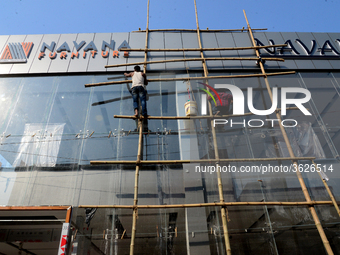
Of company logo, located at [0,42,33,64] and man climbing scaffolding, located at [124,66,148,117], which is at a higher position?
company logo, located at [0,42,33,64]

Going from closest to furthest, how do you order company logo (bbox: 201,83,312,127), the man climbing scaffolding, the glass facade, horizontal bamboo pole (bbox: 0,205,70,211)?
1. the glass facade
2. horizontal bamboo pole (bbox: 0,205,70,211)
3. the man climbing scaffolding
4. company logo (bbox: 201,83,312,127)

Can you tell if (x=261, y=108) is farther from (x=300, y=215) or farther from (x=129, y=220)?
(x=129, y=220)

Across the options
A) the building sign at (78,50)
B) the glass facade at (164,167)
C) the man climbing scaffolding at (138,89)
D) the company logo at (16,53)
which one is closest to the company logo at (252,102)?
the glass facade at (164,167)

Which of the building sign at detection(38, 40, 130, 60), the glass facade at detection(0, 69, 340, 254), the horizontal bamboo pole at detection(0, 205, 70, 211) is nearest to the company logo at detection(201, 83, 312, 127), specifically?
the glass facade at detection(0, 69, 340, 254)

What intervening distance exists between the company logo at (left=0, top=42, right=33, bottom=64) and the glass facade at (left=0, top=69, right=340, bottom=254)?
0.76 metres

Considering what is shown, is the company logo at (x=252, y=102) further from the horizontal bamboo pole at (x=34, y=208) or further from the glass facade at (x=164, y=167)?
the horizontal bamboo pole at (x=34, y=208)

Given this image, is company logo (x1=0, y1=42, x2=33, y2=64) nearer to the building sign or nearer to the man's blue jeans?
the building sign

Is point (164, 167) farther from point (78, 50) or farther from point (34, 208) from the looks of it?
point (78, 50)

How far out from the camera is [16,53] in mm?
6672

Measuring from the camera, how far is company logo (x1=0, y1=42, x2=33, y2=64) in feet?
21.5

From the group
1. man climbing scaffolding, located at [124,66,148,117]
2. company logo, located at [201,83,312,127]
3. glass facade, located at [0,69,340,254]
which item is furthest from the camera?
company logo, located at [201,83,312,127]

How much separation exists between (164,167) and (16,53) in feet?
17.7

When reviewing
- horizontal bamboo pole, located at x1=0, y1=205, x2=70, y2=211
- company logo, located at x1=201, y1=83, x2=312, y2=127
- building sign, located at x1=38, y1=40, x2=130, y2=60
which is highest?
building sign, located at x1=38, y1=40, x2=130, y2=60

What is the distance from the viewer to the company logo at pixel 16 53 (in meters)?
6.55
